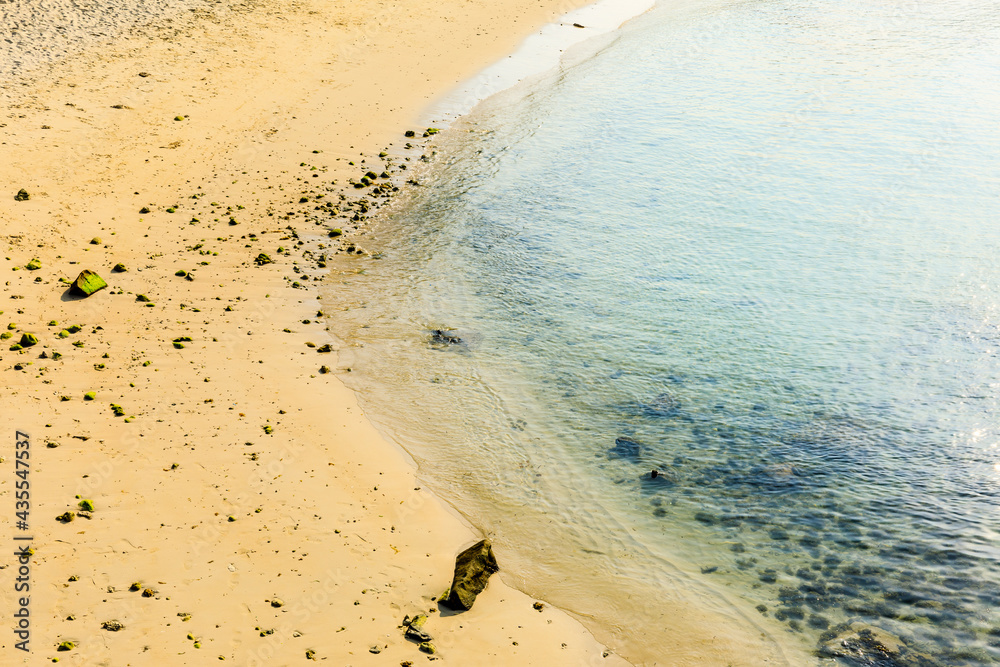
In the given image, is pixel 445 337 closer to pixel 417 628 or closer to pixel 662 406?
pixel 662 406

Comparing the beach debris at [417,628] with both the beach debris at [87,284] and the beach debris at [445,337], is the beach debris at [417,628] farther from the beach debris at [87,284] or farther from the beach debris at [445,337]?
the beach debris at [87,284]

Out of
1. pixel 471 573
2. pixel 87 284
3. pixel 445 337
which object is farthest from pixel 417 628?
pixel 87 284

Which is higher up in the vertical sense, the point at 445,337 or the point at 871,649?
the point at 445,337

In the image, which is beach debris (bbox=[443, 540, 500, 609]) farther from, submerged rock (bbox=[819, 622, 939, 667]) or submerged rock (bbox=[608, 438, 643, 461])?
submerged rock (bbox=[819, 622, 939, 667])

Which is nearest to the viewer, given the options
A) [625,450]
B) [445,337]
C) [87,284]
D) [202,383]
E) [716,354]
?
[625,450]

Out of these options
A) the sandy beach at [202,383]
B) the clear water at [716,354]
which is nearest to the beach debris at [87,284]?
the sandy beach at [202,383]

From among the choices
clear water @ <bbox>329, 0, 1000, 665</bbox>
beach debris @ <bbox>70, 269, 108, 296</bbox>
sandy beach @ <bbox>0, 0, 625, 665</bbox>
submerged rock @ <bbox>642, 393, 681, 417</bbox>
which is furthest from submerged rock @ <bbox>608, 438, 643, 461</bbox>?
beach debris @ <bbox>70, 269, 108, 296</bbox>

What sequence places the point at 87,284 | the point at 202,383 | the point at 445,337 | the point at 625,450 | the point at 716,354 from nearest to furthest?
1. the point at 625,450
2. the point at 202,383
3. the point at 87,284
4. the point at 716,354
5. the point at 445,337
